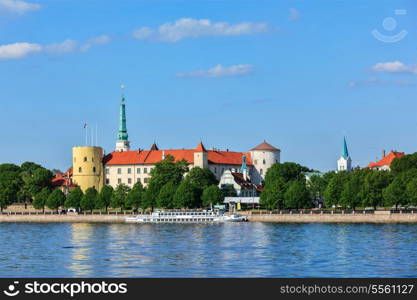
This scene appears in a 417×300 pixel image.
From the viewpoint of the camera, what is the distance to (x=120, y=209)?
403 feet

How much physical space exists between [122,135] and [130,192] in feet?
158

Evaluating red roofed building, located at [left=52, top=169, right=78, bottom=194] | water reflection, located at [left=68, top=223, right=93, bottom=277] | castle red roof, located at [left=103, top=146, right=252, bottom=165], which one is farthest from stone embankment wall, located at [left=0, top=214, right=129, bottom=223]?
water reflection, located at [left=68, top=223, right=93, bottom=277]

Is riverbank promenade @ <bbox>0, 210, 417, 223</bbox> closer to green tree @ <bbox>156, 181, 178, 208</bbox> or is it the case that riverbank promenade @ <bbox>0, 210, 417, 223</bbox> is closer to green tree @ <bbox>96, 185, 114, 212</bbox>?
green tree @ <bbox>156, 181, 178, 208</bbox>

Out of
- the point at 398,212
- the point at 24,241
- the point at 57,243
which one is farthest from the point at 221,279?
the point at 398,212

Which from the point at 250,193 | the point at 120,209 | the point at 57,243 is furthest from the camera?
the point at 250,193

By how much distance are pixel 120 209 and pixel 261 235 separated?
56808 millimetres

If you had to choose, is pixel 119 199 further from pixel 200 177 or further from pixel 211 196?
pixel 211 196

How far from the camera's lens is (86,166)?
135 m

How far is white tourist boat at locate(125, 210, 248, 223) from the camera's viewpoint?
326 ft

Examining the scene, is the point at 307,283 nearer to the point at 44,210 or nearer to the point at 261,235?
the point at 261,235

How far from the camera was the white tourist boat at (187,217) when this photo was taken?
99375mm

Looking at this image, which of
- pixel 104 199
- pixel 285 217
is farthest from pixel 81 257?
pixel 104 199

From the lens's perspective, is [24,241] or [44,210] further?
[44,210]

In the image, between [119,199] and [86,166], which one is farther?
[86,166]
